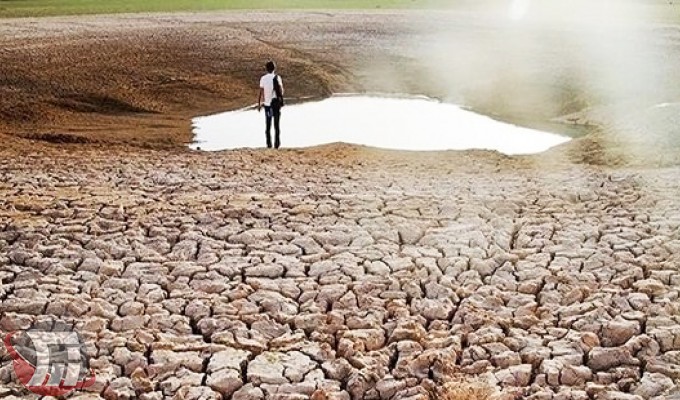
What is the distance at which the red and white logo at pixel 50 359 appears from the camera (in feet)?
17.3

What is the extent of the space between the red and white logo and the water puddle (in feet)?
31.2

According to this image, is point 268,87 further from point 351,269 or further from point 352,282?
point 352,282

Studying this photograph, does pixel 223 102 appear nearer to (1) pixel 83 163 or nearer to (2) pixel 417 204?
(1) pixel 83 163

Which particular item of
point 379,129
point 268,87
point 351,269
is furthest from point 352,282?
point 379,129

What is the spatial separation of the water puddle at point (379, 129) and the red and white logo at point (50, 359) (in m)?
9.52

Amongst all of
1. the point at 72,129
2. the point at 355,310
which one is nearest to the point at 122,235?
the point at 355,310

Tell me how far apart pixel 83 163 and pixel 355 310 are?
6.17m

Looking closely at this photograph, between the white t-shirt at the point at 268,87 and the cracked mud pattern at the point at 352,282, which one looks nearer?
the cracked mud pattern at the point at 352,282

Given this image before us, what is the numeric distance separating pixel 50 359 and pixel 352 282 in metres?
2.30

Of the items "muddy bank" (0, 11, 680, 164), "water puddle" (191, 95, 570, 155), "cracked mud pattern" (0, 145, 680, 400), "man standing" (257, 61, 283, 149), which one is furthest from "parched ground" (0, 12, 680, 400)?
"muddy bank" (0, 11, 680, 164)

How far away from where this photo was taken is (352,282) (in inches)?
265

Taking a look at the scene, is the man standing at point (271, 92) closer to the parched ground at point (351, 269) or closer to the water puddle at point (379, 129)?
the parched ground at point (351, 269)

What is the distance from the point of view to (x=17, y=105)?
1752cm

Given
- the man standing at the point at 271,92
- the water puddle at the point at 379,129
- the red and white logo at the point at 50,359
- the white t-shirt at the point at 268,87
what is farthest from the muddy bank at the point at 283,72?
the red and white logo at the point at 50,359
